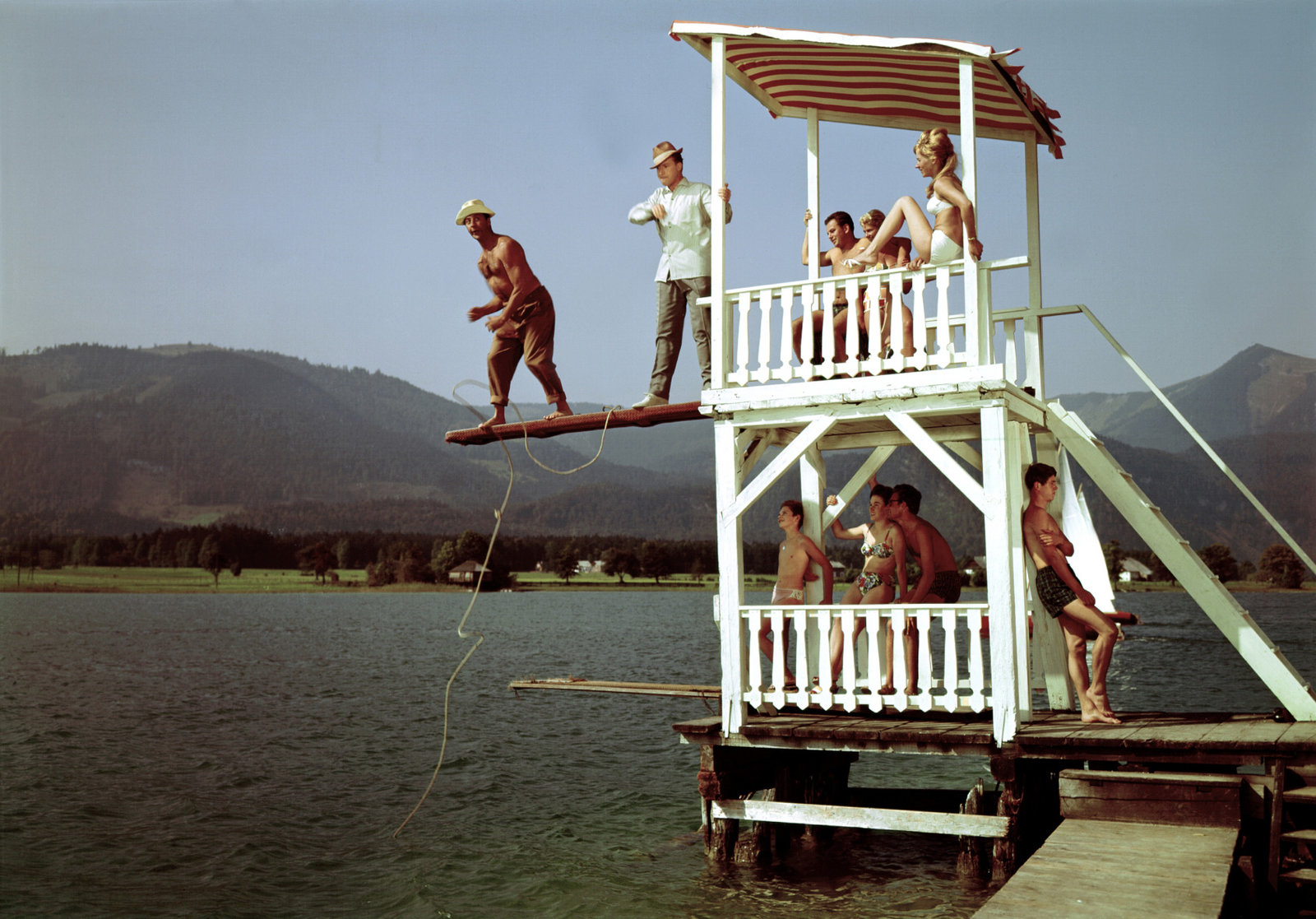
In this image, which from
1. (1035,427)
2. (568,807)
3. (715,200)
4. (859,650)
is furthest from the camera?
(568,807)

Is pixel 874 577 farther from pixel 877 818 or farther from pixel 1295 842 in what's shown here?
pixel 1295 842

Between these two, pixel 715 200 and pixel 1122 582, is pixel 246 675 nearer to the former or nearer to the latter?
pixel 715 200

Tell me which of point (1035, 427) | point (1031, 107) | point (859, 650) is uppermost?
point (1031, 107)

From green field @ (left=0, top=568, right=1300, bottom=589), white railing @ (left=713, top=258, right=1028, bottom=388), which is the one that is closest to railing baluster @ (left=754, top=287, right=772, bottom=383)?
white railing @ (left=713, top=258, right=1028, bottom=388)

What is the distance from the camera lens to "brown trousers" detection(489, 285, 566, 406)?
43.0ft

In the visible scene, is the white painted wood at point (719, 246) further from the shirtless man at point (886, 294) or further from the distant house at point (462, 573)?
the distant house at point (462, 573)

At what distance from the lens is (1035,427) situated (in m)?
12.6

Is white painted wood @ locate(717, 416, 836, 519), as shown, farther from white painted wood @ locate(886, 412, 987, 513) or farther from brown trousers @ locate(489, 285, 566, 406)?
brown trousers @ locate(489, 285, 566, 406)

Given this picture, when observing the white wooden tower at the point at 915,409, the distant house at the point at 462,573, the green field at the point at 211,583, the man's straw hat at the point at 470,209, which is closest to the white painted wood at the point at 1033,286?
the white wooden tower at the point at 915,409

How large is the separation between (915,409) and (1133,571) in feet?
529

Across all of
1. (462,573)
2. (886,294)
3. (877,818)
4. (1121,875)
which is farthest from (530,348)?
(462,573)

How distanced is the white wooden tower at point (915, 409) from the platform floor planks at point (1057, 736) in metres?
0.22

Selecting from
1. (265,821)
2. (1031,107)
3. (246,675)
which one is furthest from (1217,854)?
(246,675)

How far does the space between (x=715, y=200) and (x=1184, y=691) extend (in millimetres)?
34457
